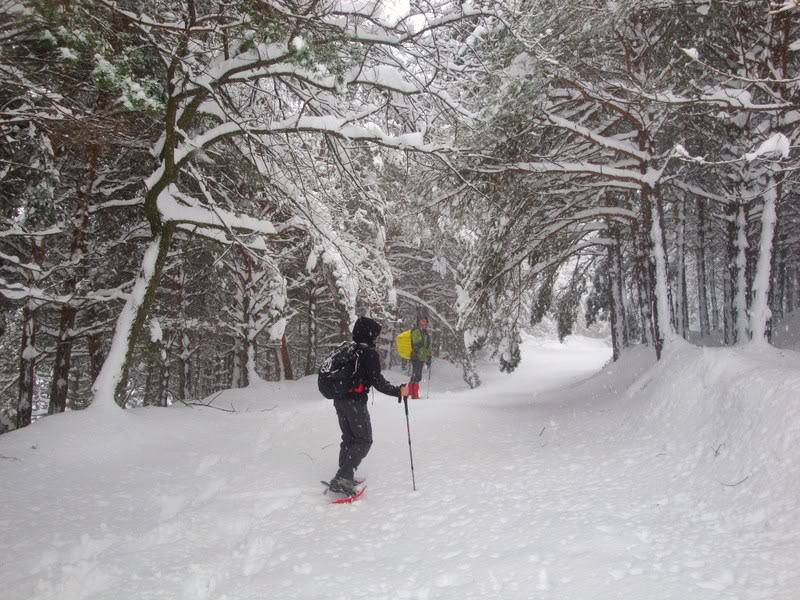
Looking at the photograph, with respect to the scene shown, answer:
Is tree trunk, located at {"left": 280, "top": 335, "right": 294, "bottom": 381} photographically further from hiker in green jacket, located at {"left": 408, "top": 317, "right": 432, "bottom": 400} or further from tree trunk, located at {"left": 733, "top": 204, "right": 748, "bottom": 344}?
tree trunk, located at {"left": 733, "top": 204, "right": 748, "bottom": 344}

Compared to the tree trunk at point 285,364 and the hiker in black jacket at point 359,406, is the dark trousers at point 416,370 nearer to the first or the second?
the tree trunk at point 285,364

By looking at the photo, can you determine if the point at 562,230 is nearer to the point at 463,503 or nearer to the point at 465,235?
the point at 465,235

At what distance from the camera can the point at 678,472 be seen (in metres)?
4.76

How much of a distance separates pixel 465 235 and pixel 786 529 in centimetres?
794

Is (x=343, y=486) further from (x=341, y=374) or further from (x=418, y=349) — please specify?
(x=418, y=349)

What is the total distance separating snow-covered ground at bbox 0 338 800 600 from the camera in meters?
3.18

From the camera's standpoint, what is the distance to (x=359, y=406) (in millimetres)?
5301

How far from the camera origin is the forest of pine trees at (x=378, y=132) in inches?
211

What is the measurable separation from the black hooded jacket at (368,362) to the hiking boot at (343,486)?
857 millimetres

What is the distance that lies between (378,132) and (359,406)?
134 inches

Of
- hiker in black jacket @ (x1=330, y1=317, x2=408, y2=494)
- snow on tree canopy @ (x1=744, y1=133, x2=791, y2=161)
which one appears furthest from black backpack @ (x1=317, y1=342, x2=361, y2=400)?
snow on tree canopy @ (x1=744, y1=133, x2=791, y2=161)

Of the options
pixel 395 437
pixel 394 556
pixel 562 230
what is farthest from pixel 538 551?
pixel 562 230

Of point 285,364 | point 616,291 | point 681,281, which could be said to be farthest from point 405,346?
point 681,281

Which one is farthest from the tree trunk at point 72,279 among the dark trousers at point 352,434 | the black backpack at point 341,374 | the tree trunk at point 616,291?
the tree trunk at point 616,291
